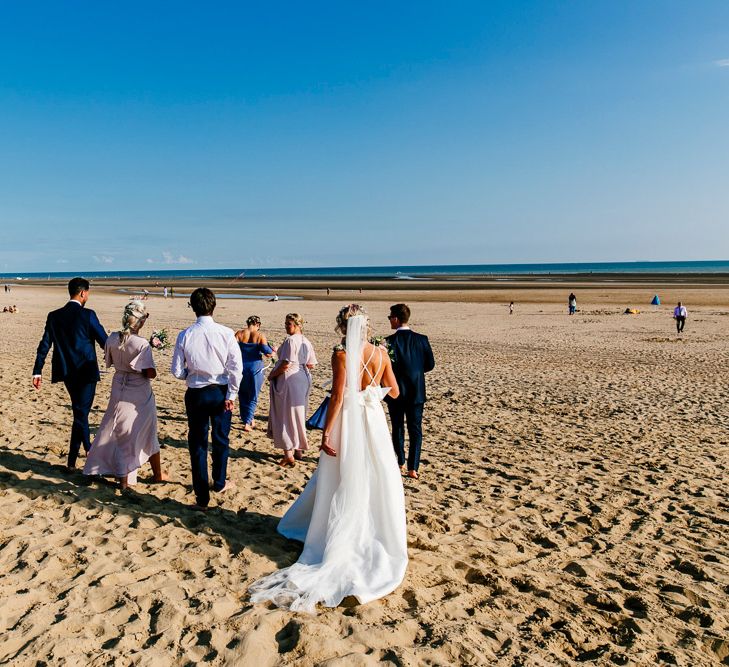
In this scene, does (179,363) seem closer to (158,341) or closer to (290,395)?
(158,341)

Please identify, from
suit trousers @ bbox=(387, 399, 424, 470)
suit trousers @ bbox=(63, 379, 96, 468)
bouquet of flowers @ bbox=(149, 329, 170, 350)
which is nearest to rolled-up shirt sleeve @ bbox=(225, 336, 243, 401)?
bouquet of flowers @ bbox=(149, 329, 170, 350)

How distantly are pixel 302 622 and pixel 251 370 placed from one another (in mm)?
5498

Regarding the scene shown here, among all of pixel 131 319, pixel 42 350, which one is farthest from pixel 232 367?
pixel 42 350

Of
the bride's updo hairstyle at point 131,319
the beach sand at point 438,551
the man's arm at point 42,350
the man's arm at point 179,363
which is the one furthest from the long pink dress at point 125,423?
the man's arm at point 42,350

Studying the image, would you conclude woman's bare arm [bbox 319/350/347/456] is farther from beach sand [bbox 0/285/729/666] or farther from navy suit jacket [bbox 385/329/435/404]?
navy suit jacket [bbox 385/329/435/404]

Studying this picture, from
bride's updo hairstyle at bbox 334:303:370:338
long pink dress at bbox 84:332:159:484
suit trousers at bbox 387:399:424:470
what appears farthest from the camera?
suit trousers at bbox 387:399:424:470

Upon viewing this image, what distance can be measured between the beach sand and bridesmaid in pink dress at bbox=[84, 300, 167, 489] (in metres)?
0.31

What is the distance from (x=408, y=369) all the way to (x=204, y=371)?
2.49 m

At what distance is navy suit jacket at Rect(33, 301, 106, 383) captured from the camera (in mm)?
6270

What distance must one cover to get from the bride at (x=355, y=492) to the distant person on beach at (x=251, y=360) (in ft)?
13.6

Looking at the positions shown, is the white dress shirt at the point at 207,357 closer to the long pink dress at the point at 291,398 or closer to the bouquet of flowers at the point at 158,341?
the bouquet of flowers at the point at 158,341

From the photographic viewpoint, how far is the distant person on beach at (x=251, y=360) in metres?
8.76

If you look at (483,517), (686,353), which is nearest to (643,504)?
(483,517)

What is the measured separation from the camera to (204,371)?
5.39 meters
